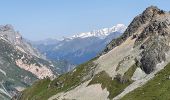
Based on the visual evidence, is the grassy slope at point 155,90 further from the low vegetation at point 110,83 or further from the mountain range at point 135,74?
the low vegetation at point 110,83

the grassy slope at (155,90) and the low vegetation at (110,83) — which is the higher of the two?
the low vegetation at (110,83)

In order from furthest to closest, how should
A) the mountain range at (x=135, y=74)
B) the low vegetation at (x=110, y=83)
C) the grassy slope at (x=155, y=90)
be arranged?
the low vegetation at (x=110, y=83)
the mountain range at (x=135, y=74)
the grassy slope at (x=155, y=90)

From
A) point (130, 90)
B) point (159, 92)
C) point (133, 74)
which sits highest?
point (133, 74)

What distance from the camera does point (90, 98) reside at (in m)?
174

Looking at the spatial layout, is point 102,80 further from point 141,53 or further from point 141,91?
point 141,91

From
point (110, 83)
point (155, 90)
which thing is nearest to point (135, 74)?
point (110, 83)

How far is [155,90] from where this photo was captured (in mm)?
142625

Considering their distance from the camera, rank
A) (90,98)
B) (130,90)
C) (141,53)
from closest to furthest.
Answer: (130,90), (90,98), (141,53)

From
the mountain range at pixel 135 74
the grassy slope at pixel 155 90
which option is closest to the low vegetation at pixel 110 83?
the mountain range at pixel 135 74

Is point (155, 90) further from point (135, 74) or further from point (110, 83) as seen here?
point (110, 83)

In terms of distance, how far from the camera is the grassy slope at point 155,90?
136m

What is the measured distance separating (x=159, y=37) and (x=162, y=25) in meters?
12.1

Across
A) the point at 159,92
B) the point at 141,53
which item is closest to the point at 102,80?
the point at 141,53

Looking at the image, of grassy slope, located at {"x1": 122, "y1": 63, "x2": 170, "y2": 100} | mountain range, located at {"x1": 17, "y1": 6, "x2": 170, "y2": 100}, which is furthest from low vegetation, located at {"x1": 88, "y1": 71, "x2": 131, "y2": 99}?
grassy slope, located at {"x1": 122, "y1": 63, "x2": 170, "y2": 100}
